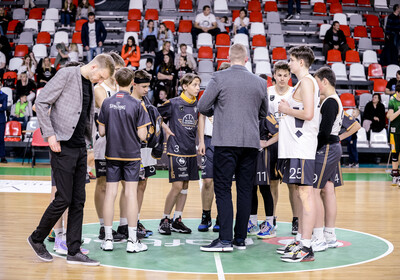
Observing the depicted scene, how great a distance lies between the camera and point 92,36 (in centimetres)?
1535

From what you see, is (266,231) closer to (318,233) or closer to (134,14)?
(318,233)

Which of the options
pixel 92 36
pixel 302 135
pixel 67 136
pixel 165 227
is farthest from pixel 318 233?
pixel 92 36

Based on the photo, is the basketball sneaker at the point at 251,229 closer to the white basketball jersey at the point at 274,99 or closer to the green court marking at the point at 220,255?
the green court marking at the point at 220,255

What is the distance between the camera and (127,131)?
5445 millimetres

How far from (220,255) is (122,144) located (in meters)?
1.41

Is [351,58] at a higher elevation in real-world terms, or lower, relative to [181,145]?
higher

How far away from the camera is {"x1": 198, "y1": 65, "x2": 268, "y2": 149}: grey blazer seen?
5441 millimetres

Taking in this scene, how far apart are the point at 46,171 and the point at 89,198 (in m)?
3.75

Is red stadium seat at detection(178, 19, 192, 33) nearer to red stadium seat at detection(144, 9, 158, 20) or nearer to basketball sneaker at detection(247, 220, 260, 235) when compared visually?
red stadium seat at detection(144, 9, 158, 20)

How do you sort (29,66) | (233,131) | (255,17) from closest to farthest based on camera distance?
(233,131)
(29,66)
(255,17)

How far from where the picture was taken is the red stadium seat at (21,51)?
16375 mm

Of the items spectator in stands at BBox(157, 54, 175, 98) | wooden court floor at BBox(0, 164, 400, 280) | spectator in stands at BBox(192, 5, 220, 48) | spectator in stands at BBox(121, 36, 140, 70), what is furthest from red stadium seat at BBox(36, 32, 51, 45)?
wooden court floor at BBox(0, 164, 400, 280)

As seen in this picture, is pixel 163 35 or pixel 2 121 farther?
pixel 163 35

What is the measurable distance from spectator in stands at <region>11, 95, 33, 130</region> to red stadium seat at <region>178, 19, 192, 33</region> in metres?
5.04
